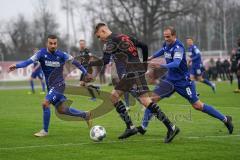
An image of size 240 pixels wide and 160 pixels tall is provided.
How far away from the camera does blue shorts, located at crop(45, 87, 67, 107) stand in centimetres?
1244

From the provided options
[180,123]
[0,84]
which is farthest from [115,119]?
[0,84]

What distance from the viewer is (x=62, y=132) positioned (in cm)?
1288

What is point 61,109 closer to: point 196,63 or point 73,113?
point 73,113

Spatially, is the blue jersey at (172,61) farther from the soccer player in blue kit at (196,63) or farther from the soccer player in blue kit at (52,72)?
the soccer player in blue kit at (196,63)

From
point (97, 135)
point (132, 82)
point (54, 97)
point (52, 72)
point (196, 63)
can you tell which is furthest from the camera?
point (196, 63)

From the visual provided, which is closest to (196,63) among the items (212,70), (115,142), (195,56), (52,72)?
(195,56)

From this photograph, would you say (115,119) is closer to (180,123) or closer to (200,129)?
(180,123)

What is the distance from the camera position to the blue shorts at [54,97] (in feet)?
40.8

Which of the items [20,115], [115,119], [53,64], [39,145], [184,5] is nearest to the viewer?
[39,145]

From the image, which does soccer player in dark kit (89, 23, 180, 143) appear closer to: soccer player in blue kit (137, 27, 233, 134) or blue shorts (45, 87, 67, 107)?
soccer player in blue kit (137, 27, 233, 134)

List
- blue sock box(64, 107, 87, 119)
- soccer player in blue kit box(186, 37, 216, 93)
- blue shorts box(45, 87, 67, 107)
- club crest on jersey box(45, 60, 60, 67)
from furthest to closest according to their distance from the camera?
soccer player in blue kit box(186, 37, 216, 93) → blue sock box(64, 107, 87, 119) → club crest on jersey box(45, 60, 60, 67) → blue shorts box(45, 87, 67, 107)

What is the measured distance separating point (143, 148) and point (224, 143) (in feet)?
5.23

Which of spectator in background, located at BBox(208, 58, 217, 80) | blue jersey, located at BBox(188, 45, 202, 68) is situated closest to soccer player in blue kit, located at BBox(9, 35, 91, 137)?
blue jersey, located at BBox(188, 45, 202, 68)

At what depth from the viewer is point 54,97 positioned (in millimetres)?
12492
